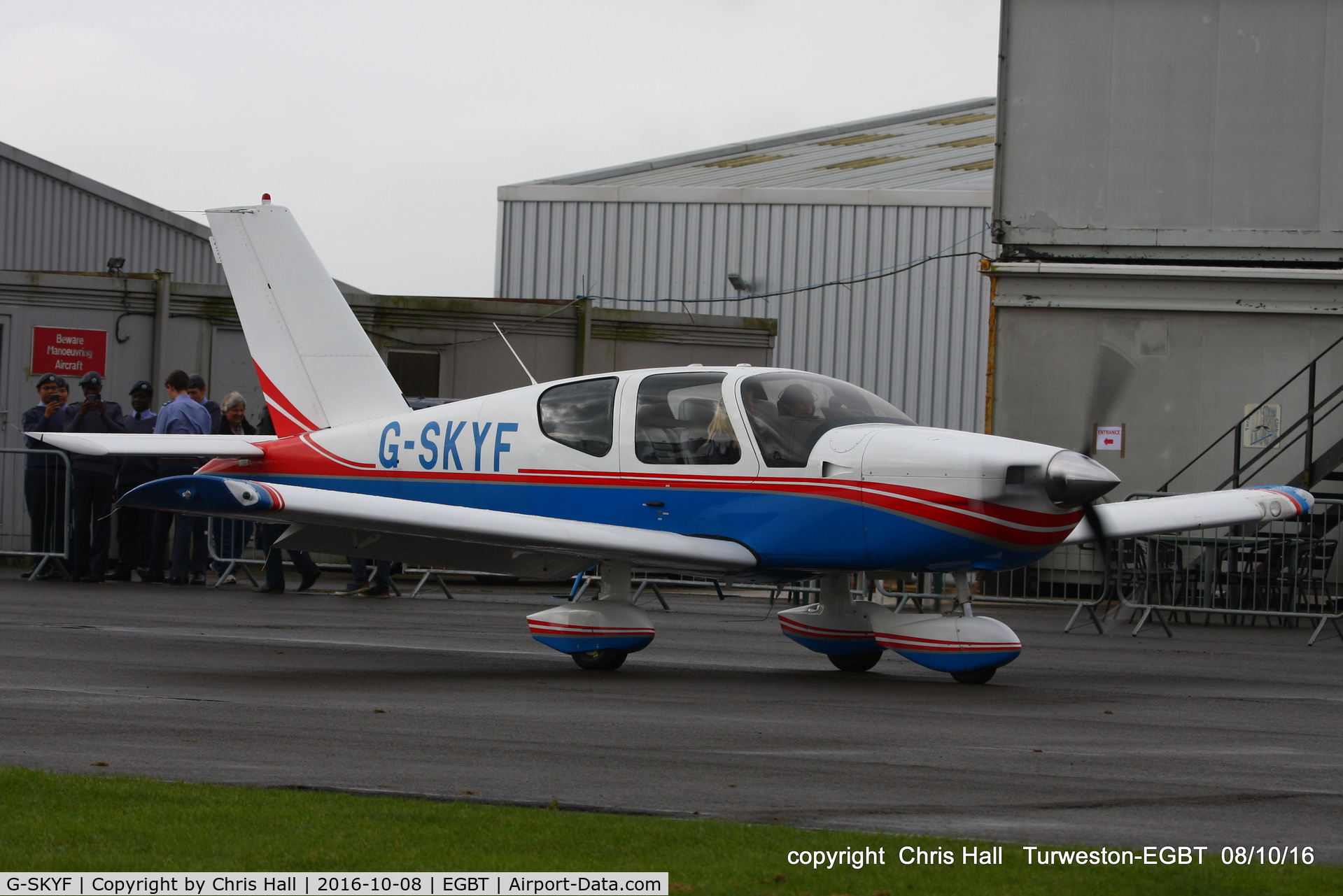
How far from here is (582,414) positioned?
10859 mm

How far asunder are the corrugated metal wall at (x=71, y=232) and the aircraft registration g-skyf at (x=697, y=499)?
1916 cm

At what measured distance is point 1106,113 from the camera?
739 inches

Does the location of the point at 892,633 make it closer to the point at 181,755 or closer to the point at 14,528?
the point at 181,755

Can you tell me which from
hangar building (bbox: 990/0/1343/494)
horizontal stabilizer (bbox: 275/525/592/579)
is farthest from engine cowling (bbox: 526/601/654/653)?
hangar building (bbox: 990/0/1343/494)

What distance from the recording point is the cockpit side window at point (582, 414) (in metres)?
10.7

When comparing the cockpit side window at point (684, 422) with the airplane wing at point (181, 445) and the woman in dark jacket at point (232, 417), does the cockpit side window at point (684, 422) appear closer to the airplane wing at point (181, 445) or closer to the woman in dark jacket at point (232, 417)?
the airplane wing at point (181, 445)

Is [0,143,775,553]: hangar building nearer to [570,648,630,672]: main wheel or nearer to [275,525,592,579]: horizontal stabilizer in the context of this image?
[275,525,592,579]: horizontal stabilizer

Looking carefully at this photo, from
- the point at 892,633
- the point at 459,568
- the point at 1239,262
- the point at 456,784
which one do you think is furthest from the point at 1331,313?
the point at 456,784

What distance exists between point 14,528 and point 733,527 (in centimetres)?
1284

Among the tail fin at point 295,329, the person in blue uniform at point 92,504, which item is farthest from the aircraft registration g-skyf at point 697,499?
the person in blue uniform at point 92,504

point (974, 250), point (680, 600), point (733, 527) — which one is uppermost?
point (974, 250)

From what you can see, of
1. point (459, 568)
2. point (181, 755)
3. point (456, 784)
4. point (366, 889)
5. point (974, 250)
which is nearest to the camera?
point (366, 889)

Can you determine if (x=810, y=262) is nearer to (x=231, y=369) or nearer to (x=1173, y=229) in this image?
(x=1173, y=229)

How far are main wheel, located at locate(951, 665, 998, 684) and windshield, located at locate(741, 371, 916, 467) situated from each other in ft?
5.46
